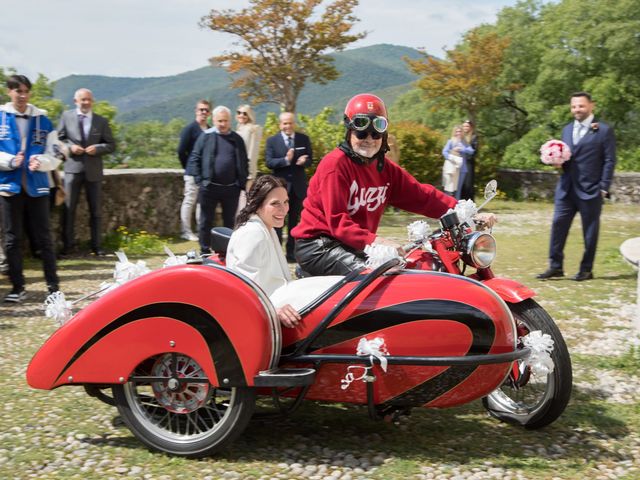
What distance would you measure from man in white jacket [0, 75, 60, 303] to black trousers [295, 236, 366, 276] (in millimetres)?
3738

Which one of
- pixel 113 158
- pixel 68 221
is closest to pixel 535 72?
pixel 113 158

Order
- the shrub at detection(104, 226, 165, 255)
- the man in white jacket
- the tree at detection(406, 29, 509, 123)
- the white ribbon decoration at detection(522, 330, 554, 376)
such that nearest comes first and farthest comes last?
the white ribbon decoration at detection(522, 330, 554, 376) < the man in white jacket < the shrub at detection(104, 226, 165, 255) < the tree at detection(406, 29, 509, 123)

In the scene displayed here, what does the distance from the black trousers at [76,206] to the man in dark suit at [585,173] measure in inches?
236

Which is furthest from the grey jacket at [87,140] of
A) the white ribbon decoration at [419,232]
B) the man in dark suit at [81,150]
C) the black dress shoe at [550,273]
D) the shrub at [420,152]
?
the shrub at [420,152]

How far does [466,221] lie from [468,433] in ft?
3.79

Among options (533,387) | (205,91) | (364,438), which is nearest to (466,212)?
(533,387)

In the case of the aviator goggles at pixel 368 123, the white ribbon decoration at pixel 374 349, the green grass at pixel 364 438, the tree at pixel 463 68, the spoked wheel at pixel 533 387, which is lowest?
the green grass at pixel 364 438

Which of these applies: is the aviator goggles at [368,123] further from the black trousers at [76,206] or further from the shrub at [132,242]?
the shrub at [132,242]

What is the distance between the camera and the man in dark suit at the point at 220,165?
9477 mm

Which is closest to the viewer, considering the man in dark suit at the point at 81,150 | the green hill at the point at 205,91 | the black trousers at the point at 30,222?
the black trousers at the point at 30,222

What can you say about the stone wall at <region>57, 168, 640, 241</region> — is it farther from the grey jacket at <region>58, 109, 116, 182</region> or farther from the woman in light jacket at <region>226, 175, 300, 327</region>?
the woman in light jacket at <region>226, 175, 300, 327</region>

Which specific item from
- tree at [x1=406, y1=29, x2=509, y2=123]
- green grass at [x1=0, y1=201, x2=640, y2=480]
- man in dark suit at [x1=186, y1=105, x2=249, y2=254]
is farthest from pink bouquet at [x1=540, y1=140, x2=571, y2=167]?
tree at [x1=406, y1=29, x2=509, y2=123]

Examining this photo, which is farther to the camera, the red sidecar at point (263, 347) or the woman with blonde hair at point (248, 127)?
the woman with blonde hair at point (248, 127)

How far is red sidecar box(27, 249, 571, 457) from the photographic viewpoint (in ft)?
12.6
